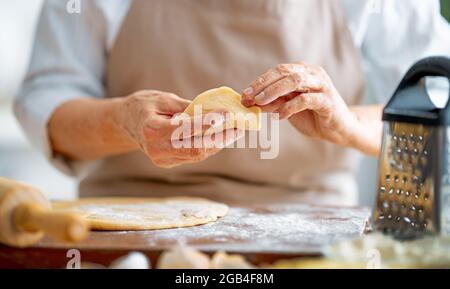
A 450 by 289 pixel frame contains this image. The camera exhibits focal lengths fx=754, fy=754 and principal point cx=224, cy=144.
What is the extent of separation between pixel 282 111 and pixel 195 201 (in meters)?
0.27

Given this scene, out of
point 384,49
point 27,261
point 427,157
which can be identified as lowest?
point 27,261

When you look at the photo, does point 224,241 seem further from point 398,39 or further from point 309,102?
point 398,39

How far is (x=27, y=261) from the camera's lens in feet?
2.54

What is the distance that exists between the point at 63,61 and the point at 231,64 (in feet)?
0.91

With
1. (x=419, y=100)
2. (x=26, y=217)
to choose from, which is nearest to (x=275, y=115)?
(x=419, y=100)

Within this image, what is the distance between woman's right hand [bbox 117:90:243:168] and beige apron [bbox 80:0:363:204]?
19cm

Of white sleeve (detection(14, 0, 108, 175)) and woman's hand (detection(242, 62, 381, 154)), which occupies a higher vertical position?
white sleeve (detection(14, 0, 108, 175))

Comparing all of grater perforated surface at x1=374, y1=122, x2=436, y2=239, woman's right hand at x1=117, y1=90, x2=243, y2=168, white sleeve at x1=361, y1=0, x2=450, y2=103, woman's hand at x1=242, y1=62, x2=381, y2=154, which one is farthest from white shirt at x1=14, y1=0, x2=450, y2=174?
grater perforated surface at x1=374, y1=122, x2=436, y2=239

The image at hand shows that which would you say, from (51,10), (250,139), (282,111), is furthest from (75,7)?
(282,111)

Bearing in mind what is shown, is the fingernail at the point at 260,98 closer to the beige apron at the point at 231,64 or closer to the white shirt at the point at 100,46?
the beige apron at the point at 231,64

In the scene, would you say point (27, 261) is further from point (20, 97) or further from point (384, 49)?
point (384, 49)

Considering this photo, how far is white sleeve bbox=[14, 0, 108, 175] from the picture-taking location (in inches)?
47.1

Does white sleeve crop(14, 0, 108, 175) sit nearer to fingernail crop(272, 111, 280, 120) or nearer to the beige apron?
the beige apron

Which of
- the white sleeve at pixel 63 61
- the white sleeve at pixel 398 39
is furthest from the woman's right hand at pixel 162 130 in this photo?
the white sleeve at pixel 398 39
